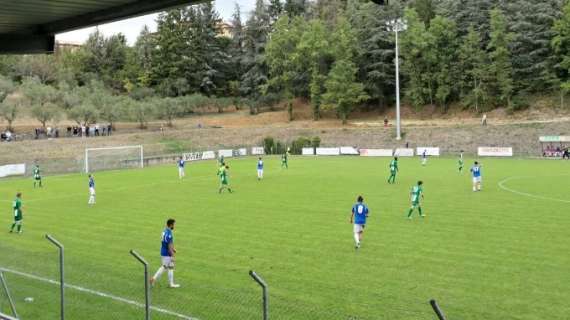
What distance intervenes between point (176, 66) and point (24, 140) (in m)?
43.8

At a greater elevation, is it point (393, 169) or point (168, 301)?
point (393, 169)

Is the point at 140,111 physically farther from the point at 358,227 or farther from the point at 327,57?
the point at 358,227

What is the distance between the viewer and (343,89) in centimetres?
8506

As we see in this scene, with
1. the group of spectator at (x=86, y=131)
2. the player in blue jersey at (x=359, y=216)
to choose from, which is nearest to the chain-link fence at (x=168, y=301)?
the player in blue jersey at (x=359, y=216)

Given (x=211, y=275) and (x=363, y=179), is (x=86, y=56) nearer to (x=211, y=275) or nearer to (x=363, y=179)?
(x=363, y=179)

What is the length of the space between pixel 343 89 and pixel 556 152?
117 ft

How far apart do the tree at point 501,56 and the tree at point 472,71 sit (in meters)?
1.43

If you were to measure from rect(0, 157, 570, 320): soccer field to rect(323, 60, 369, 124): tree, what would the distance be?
5007 cm

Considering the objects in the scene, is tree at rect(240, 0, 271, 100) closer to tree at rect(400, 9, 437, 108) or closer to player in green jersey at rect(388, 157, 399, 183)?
tree at rect(400, 9, 437, 108)

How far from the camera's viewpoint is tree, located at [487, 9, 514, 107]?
76750 millimetres

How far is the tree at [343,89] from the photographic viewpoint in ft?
278

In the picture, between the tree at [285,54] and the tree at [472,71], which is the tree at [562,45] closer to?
the tree at [472,71]

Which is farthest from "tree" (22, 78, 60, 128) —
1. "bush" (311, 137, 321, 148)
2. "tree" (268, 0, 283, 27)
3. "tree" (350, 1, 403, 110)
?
"tree" (268, 0, 283, 27)

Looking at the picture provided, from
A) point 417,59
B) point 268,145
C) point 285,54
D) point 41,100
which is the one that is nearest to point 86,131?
point 41,100
